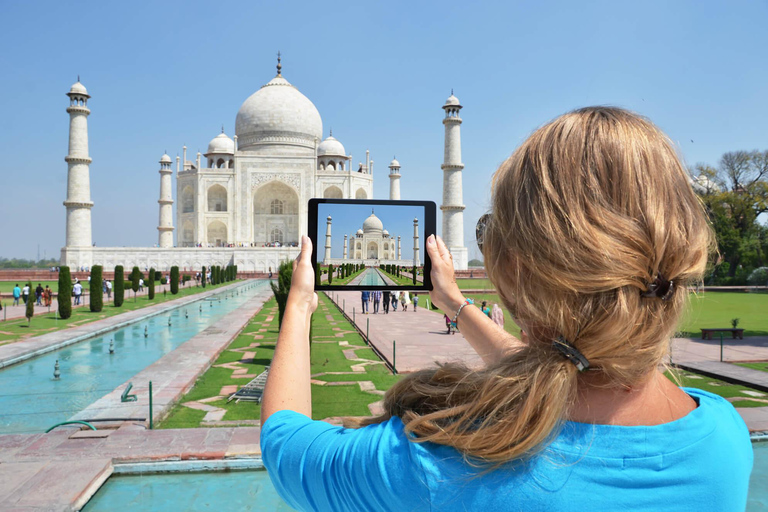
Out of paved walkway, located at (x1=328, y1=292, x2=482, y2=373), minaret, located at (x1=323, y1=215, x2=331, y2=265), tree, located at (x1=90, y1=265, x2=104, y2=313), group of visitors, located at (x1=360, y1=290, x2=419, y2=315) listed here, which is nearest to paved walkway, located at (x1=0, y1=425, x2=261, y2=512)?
paved walkway, located at (x1=328, y1=292, x2=482, y2=373)

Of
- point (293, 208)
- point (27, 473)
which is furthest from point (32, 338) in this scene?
point (293, 208)

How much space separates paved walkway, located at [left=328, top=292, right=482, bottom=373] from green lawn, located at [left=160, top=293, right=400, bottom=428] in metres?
0.25

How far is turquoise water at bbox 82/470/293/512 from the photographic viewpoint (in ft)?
10.3

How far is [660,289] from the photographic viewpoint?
0.66 metres

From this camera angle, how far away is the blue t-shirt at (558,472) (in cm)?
63

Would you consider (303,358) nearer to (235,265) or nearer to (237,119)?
(235,265)

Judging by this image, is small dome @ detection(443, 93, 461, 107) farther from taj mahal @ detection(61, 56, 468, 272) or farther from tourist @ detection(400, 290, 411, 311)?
tourist @ detection(400, 290, 411, 311)

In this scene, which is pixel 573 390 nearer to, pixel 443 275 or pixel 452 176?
pixel 443 275

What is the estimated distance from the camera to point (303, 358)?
0.82 m

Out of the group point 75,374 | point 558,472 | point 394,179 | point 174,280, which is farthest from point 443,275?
point 394,179

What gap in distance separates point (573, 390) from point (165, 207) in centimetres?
4045

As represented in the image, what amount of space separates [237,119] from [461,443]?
136 feet

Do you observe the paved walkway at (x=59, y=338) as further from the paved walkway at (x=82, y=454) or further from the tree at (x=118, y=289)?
the paved walkway at (x=82, y=454)

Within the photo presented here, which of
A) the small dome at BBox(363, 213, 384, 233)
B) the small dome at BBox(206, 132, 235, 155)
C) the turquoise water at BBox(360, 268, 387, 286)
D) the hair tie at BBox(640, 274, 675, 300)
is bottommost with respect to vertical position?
the turquoise water at BBox(360, 268, 387, 286)
